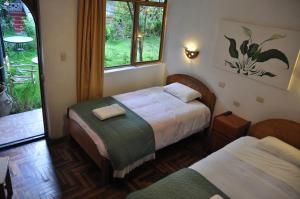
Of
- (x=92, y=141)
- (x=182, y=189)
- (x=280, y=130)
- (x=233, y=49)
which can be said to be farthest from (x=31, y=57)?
(x=280, y=130)

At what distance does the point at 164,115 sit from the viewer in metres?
3.22

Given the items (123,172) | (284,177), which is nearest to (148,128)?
(123,172)

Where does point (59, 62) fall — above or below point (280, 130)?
above

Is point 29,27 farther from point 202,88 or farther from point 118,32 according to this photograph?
point 202,88

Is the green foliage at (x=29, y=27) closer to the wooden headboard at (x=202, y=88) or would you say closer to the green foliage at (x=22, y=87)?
the green foliage at (x=22, y=87)

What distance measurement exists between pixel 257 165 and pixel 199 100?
163 centimetres

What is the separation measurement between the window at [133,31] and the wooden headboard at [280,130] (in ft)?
7.24

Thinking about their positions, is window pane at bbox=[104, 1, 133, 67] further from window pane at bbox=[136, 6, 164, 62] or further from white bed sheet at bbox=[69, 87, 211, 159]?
white bed sheet at bbox=[69, 87, 211, 159]

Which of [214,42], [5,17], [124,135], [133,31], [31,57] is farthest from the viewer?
[31,57]

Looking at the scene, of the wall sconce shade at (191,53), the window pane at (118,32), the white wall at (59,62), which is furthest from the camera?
the wall sconce shade at (191,53)

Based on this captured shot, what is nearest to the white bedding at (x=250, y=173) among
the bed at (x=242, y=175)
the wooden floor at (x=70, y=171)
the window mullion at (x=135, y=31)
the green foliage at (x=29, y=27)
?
the bed at (x=242, y=175)

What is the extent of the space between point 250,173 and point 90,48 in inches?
99.9

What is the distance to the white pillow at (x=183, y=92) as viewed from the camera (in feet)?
12.1

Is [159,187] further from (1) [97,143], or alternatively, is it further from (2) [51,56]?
(2) [51,56]
